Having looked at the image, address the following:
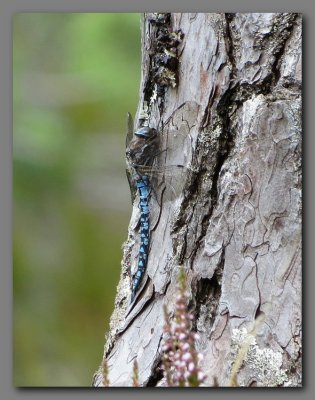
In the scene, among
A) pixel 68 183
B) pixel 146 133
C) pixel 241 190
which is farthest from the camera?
pixel 68 183

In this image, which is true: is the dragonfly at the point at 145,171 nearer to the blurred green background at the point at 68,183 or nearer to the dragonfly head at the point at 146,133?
the dragonfly head at the point at 146,133

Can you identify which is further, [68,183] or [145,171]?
[68,183]

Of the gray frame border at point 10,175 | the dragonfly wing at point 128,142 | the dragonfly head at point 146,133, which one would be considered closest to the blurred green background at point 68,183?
the gray frame border at point 10,175

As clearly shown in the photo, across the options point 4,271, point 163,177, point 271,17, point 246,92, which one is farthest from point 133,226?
point 271,17

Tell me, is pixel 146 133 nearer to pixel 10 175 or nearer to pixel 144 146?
pixel 144 146

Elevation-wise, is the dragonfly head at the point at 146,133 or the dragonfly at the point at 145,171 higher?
the dragonfly head at the point at 146,133

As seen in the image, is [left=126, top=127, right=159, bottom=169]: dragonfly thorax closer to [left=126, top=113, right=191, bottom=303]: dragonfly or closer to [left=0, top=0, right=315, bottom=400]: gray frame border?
[left=126, top=113, right=191, bottom=303]: dragonfly

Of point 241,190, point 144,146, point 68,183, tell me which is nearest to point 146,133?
point 144,146
